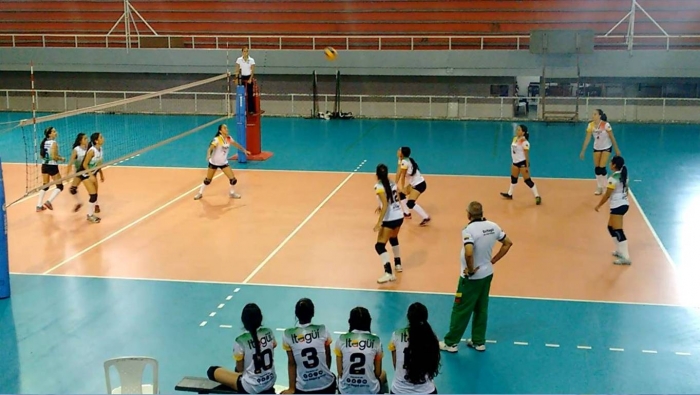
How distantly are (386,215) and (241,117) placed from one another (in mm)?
11371

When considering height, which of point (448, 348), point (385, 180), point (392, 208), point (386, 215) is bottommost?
point (448, 348)

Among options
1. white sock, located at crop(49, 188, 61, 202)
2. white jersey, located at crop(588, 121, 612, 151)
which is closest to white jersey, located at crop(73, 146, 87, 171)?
white sock, located at crop(49, 188, 61, 202)

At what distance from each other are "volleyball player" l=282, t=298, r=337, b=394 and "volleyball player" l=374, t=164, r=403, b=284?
4464 mm

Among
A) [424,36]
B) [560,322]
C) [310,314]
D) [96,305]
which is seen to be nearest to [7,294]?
[96,305]

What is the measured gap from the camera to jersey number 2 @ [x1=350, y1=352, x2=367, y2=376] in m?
6.90

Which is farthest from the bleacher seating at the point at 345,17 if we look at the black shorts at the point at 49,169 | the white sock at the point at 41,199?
the white sock at the point at 41,199

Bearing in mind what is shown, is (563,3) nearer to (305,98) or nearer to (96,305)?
(305,98)

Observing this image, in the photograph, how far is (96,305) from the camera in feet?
36.2

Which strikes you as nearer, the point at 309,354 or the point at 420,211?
the point at 309,354

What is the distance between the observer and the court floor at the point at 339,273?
9164 mm

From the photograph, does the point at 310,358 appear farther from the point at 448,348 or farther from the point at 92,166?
the point at 92,166

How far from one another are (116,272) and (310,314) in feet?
21.1

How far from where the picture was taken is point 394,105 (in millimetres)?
32375

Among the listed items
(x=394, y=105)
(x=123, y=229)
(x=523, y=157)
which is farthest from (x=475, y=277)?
(x=394, y=105)
